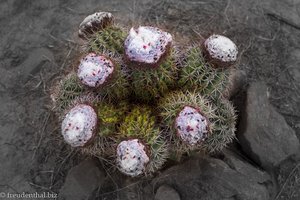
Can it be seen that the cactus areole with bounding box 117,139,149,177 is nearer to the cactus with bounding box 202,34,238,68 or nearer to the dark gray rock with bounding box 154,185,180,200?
the dark gray rock with bounding box 154,185,180,200

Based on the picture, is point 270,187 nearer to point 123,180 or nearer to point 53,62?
point 123,180

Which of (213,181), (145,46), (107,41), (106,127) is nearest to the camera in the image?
(145,46)

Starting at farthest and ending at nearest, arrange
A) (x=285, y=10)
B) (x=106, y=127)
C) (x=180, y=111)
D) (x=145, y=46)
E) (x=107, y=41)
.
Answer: (x=285, y=10)
(x=107, y=41)
(x=106, y=127)
(x=180, y=111)
(x=145, y=46)

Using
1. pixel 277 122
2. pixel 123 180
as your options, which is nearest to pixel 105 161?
pixel 123 180

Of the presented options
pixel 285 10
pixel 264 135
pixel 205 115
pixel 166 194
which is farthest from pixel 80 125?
pixel 285 10

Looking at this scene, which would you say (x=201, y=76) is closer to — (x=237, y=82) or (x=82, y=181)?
(x=237, y=82)

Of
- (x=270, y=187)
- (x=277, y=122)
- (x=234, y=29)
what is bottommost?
(x=270, y=187)
